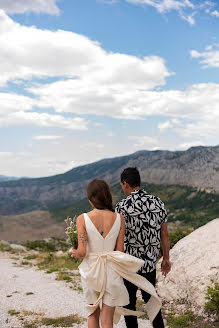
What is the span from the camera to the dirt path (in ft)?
24.9

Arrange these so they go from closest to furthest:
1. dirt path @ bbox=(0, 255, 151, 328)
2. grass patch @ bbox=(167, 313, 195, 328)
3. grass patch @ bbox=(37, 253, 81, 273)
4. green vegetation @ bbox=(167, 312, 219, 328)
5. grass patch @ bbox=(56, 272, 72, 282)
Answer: green vegetation @ bbox=(167, 312, 219, 328)
grass patch @ bbox=(167, 313, 195, 328)
dirt path @ bbox=(0, 255, 151, 328)
grass patch @ bbox=(56, 272, 72, 282)
grass patch @ bbox=(37, 253, 81, 273)

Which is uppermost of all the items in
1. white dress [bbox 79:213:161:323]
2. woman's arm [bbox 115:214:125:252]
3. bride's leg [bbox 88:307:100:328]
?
woman's arm [bbox 115:214:125:252]

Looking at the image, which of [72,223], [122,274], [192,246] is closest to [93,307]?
[122,274]

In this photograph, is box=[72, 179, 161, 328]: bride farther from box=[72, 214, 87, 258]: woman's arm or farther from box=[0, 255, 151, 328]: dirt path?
box=[0, 255, 151, 328]: dirt path

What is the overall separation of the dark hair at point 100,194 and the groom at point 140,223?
0.45m

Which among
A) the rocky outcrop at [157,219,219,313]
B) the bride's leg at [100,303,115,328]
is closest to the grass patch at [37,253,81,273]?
the rocky outcrop at [157,219,219,313]

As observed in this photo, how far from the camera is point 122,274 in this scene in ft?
13.2

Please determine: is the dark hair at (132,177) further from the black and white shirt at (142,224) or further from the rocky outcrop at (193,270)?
the rocky outcrop at (193,270)

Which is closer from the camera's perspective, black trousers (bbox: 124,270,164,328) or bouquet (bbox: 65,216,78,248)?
black trousers (bbox: 124,270,164,328)

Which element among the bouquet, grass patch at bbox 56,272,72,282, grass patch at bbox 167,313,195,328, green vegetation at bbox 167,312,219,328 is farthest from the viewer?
grass patch at bbox 56,272,72,282

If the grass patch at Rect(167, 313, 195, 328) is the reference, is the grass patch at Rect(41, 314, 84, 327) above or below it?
above

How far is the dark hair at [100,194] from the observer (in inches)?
153

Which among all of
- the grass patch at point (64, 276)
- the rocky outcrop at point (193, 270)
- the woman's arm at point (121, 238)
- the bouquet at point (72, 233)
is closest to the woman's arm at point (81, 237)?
the woman's arm at point (121, 238)

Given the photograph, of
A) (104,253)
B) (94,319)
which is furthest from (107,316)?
(104,253)
